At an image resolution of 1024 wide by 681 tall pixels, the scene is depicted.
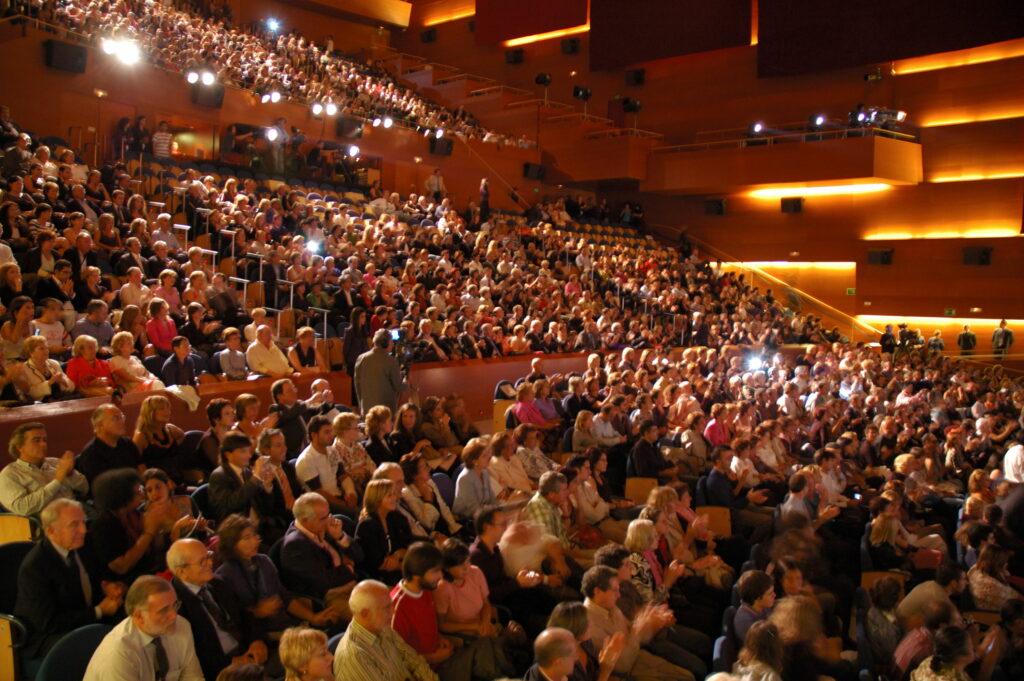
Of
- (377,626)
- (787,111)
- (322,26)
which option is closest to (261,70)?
(322,26)

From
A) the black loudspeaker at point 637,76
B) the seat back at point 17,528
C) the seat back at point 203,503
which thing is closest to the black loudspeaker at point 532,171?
the black loudspeaker at point 637,76

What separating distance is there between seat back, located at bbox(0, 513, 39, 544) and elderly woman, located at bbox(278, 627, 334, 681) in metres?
1.43

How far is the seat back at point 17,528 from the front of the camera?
3293 mm

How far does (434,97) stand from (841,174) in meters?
9.99

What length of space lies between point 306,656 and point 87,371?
3051mm

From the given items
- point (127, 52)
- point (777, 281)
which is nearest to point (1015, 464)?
point (127, 52)

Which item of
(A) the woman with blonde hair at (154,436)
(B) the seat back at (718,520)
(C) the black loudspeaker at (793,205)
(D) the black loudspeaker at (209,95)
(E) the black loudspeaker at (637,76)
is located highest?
(E) the black loudspeaker at (637,76)

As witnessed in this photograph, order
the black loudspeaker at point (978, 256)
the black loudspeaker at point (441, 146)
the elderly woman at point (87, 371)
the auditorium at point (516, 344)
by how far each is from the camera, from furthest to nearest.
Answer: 1. the black loudspeaker at point (441, 146)
2. the black loudspeaker at point (978, 256)
3. the elderly woman at point (87, 371)
4. the auditorium at point (516, 344)

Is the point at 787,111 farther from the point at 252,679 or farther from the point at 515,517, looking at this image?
the point at 252,679

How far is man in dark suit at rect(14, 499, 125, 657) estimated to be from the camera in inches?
110

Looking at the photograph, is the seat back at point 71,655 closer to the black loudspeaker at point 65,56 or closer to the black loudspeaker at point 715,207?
the black loudspeaker at point 65,56

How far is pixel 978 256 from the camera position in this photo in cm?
1558

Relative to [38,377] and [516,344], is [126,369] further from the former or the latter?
[516,344]

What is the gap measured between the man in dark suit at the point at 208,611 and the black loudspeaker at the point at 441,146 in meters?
14.5
